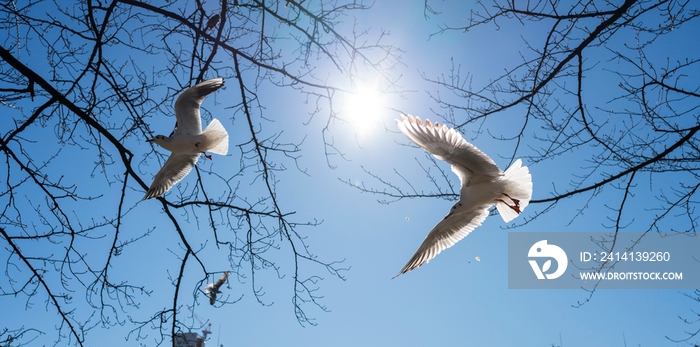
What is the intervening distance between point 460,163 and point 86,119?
3205 millimetres

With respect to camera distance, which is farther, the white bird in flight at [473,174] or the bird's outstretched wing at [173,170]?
the bird's outstretched wing at [173,170]

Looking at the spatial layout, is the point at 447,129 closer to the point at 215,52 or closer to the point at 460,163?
the point at 460,163

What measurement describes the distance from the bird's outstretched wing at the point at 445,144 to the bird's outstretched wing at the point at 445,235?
980 mm

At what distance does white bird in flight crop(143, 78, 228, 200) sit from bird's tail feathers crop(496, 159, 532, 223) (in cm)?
286

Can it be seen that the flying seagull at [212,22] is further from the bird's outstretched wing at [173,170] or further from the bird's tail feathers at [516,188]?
the bird's tail feathers at [516,188]

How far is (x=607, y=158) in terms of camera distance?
14.9 feet

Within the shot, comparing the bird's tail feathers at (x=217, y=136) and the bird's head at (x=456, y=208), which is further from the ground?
the bird's tail feathers at (x=217, y=136)

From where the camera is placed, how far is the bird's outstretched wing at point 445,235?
585cm

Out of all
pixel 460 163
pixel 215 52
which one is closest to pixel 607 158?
pixel 460 163

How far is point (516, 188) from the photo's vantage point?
16.8ft

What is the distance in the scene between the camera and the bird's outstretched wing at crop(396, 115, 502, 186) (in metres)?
4.79

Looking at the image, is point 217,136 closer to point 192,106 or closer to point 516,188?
point 192,106

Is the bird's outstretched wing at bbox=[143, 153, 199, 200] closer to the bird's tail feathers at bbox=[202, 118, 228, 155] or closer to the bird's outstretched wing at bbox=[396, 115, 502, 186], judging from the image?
the bird's tail feathers at bbox=[202, 118, 228, 155]

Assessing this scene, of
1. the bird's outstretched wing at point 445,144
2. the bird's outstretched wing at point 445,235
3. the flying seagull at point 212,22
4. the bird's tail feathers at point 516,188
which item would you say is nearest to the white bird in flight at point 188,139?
the flying seagull at point 212,22
